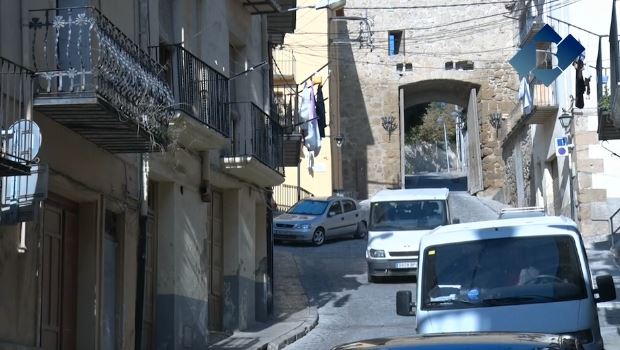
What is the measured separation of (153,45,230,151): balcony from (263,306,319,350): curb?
329 centimetres

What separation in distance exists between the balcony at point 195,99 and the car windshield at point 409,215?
809cm

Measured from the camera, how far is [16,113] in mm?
9312

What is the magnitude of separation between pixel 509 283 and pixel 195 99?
656cm

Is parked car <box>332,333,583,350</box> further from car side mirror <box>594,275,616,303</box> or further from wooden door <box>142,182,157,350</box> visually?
wooden door <box>142,182,157,350</box>

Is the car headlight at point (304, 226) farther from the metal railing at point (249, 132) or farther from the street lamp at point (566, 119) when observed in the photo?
the metal railing at point (249, 132)

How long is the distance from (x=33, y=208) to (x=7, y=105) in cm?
94

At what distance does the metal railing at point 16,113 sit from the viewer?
879cm

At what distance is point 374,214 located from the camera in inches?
945

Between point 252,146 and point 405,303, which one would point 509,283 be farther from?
point 252,146

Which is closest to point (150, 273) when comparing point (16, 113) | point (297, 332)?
point (297, 332)

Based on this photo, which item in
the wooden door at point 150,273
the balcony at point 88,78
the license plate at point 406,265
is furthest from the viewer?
the license plate at point 406,265

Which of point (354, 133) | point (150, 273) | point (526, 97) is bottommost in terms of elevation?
point (150, 273)

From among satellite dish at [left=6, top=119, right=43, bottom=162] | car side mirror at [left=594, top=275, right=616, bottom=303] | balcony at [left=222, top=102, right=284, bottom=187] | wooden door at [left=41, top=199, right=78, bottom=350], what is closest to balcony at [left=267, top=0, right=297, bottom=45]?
balcony at [left=222, top=102, right=284, bottom=187]

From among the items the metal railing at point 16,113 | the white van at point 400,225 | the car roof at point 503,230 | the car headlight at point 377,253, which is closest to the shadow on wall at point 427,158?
the white van at point 400,225
